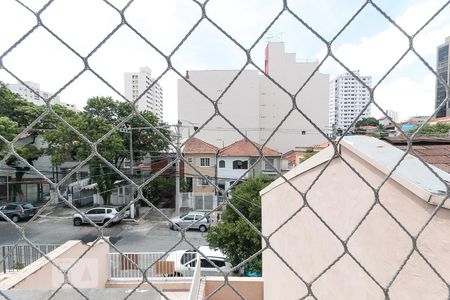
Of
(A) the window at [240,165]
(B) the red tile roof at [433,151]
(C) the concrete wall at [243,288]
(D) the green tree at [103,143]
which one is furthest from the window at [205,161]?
(B) the red tile roof at [433,151]

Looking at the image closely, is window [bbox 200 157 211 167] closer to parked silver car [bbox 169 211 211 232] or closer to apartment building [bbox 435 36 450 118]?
parked silver car [bbox 169 211 211 232]

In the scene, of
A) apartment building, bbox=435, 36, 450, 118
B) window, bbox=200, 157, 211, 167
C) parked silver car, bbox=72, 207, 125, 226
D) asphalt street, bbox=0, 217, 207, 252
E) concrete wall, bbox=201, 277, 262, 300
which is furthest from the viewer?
Result: window, bbox=200, 157, 211, 167

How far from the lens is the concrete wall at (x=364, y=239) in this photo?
2.16ft

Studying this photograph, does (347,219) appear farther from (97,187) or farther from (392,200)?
(97,187)

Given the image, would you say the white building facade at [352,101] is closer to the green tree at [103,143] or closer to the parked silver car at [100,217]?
the parked silver car at [100,217]

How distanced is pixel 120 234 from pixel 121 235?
0.30 ft

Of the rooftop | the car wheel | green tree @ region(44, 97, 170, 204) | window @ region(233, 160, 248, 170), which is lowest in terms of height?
the car wheel

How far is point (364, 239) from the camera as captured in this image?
0.89m

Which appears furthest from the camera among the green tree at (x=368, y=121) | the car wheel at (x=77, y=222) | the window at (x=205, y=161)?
the window at (x=205, y=161)

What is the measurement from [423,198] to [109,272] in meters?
3.58

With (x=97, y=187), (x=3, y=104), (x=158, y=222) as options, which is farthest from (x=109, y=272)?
(x=158, y=222)

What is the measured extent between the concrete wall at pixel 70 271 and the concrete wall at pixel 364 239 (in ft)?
3.29

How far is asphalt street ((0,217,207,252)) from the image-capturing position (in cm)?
662

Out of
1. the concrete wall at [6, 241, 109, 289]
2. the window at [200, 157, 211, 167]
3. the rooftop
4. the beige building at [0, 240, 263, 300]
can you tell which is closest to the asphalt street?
the window at [200, 157, 211, 167]
